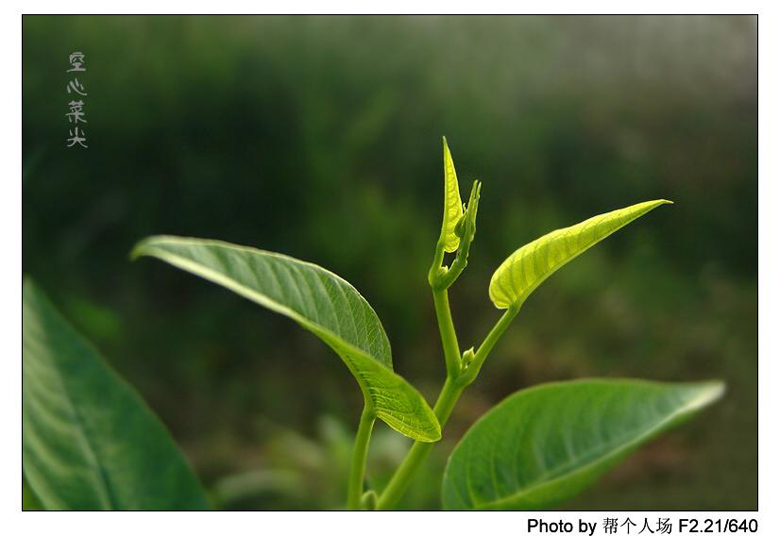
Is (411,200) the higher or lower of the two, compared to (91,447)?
higher

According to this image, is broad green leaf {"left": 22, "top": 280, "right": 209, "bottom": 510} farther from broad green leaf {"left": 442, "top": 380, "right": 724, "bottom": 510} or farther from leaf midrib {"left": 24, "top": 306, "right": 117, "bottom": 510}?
broad green leaf {"left": 442, "top": 380, "right": 724, "bottom": 510}

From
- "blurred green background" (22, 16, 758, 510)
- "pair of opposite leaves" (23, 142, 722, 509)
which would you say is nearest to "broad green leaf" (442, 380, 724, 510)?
"pair of opposite leaves" (23, 142, 722, 509)

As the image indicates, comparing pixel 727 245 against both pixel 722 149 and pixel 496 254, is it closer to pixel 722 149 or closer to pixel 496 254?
pixel 722 149

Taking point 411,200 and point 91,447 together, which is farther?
point 411,200

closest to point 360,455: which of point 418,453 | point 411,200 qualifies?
point 418,453

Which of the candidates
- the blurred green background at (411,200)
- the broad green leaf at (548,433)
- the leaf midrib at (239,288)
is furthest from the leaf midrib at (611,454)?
the blurred green background at (411,200)

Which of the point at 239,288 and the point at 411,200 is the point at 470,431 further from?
the point at 411,200
